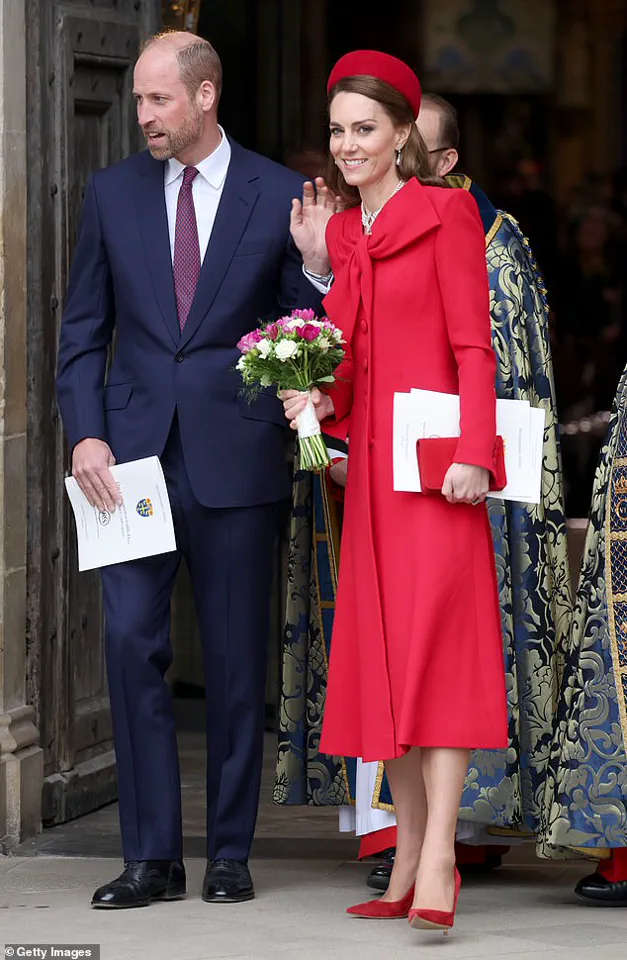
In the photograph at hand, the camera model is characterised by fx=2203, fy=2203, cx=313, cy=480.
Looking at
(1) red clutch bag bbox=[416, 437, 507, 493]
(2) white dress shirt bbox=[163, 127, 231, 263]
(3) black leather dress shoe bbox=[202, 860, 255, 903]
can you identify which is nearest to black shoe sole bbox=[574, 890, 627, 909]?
(3) black leather dress shoe bbox=[202, 860, 255, 903]

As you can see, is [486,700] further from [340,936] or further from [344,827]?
[344,827]

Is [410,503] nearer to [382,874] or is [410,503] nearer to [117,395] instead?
[117,395]


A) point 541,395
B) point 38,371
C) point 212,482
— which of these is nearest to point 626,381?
point 541,395

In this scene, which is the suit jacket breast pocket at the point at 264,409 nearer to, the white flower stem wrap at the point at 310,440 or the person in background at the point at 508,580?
the person in background at the point at 508,580

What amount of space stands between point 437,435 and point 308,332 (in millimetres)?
351

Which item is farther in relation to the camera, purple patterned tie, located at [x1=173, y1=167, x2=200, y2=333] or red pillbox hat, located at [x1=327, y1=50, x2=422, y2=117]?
purple patterned tie, located at [x1=173, y1=167, x2=200, y2=333]

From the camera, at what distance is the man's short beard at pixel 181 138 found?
493 centimetres

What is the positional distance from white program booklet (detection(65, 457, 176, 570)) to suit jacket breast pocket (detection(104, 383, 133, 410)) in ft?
0.50

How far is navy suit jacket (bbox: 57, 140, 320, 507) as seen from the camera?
495 centimetres

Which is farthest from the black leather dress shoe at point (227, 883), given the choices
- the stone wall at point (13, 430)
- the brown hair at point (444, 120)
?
the brown hair at point (444, 120)

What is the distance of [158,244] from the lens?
4.97m

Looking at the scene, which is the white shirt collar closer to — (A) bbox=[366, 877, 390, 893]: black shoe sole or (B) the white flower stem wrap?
(B) the white flower stem wrap

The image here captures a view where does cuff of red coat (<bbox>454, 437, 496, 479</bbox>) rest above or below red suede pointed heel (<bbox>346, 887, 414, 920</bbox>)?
above

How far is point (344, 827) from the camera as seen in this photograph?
5.42 m
